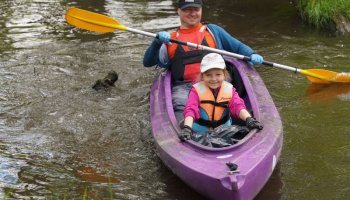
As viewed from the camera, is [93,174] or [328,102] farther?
[328,102]

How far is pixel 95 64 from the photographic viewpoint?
674cm

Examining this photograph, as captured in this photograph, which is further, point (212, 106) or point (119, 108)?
point (119, 108)

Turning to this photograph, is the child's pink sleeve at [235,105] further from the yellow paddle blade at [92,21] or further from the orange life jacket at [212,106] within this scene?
the yellow paddle blade at [92,21]

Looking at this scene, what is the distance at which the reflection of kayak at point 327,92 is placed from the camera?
557 centimetres

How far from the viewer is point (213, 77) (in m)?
3.90

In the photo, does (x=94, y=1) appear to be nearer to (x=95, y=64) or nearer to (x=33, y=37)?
(x=33, y=37)

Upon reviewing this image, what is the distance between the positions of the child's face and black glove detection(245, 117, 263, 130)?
42cm

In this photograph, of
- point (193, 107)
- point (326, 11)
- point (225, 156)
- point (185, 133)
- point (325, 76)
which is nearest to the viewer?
point (225, 156)

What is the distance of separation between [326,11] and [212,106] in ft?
15.3

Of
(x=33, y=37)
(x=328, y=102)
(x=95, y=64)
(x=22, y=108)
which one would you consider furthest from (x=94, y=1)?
(x=328, y=102)

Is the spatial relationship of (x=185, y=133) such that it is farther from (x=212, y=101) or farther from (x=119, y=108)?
(x=119, y=108)

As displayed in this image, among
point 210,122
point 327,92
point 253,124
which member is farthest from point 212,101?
point 327,92

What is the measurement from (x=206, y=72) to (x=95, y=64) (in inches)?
123

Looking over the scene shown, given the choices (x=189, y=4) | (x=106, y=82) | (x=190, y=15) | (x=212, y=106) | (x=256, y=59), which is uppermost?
(x=189, y=4)
